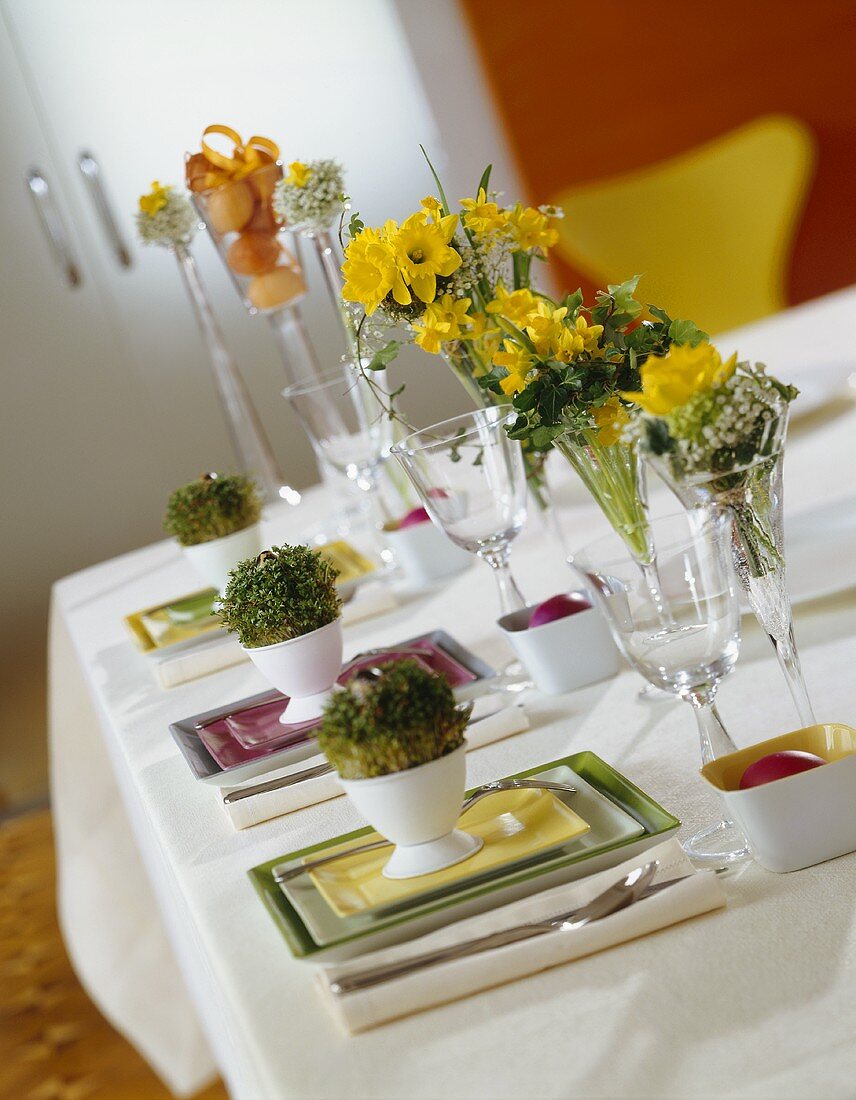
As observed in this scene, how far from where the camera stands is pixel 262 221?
146 cm

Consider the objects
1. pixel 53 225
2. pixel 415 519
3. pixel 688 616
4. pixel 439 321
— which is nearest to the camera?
pixel 688 616

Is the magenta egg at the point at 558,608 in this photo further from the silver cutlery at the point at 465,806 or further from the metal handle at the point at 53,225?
the metal handle at the point at 53,225

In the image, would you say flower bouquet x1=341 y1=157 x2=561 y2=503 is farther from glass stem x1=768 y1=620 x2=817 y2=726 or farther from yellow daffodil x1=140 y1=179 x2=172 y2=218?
yellow daffodil x1=140 y1=179 x2=172 y2=218

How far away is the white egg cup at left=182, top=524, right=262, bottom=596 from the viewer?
132 centimetres

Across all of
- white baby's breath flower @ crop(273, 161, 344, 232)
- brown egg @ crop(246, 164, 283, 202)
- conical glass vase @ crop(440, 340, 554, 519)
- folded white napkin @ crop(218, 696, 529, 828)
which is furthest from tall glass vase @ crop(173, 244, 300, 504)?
folded white napkin @ crop(218, 696, 529, 828)

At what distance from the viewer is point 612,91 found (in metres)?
3.73

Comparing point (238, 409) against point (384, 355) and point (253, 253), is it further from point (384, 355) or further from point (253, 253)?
point (384, 355)

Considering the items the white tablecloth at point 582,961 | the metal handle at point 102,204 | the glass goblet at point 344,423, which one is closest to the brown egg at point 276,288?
the glass goblet at point 344,423

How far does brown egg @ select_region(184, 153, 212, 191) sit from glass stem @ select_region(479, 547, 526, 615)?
2.09ft

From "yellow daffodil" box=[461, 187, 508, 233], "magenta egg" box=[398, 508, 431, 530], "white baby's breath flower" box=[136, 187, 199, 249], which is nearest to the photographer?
"yellow daffodil" box=[461, 187, 508, 233]

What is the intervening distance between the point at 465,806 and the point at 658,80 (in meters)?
3.46

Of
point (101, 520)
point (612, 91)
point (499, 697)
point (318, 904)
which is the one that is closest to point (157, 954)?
point (499, 697)

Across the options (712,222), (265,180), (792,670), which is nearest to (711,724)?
(792,670)

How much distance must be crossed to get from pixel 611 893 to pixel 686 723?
0.26 m
